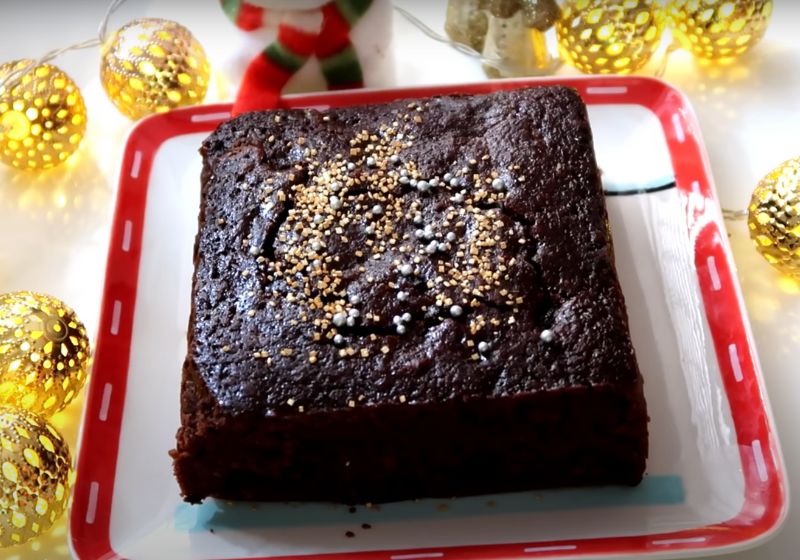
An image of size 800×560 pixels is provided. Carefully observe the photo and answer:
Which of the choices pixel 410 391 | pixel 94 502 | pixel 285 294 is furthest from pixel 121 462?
pixel 410 391

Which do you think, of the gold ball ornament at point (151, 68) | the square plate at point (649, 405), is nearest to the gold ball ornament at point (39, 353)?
the square plate at point (649, 405)

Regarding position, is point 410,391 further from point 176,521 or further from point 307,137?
point 307,137

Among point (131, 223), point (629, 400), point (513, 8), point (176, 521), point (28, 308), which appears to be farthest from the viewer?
point (513, 8)

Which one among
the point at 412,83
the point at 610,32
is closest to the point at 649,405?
the point at 610,32

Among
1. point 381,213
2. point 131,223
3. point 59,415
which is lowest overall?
point 59,415

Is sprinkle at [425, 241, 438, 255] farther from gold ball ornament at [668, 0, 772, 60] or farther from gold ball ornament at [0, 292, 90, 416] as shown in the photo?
gold ball ornament at [668, 0, 772, 60]

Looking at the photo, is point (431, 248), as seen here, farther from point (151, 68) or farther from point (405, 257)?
point (151, 68)

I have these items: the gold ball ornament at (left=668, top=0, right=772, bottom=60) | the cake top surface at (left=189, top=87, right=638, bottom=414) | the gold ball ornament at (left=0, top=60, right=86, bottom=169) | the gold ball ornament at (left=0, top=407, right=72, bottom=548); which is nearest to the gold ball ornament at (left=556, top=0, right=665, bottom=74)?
the gold ball ornament at (left=668, top=0, right=772, bottom=60)
